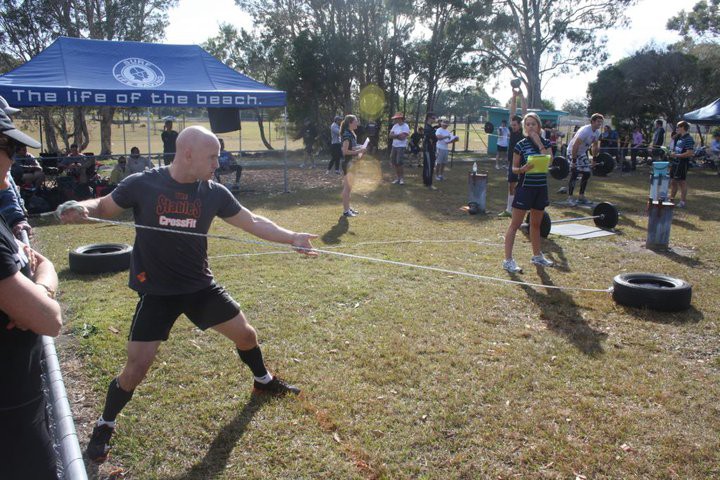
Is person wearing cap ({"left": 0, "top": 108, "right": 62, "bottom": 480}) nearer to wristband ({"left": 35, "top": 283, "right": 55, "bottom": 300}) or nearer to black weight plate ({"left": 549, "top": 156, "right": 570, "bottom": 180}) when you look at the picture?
wristband ({"left": 35, "top": 283, "right": 55, "bottom": 300})

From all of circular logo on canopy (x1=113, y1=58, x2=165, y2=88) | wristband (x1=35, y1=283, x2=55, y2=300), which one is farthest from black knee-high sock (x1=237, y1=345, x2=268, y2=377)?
circular logo on canopy (x1=113, y1=58, x2=165, y2=88)

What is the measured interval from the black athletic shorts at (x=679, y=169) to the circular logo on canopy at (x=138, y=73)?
38.7 ft

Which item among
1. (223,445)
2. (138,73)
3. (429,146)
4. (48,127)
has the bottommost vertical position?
(223,445)

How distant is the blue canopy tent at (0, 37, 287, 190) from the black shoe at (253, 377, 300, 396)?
362 inches

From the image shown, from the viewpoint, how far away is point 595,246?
314 inches

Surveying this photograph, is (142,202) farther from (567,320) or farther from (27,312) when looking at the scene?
(567,320)

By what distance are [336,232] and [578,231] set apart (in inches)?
163

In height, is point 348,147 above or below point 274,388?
above

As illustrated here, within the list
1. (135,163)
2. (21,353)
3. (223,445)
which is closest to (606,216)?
(223,445)

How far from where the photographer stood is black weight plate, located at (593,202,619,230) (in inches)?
347

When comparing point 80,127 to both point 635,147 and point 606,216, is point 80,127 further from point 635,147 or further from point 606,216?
point 635,147

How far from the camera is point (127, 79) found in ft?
38.2

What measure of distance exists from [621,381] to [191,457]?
10.1 feet

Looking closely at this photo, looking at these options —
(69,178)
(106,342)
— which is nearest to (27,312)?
(106,342)
